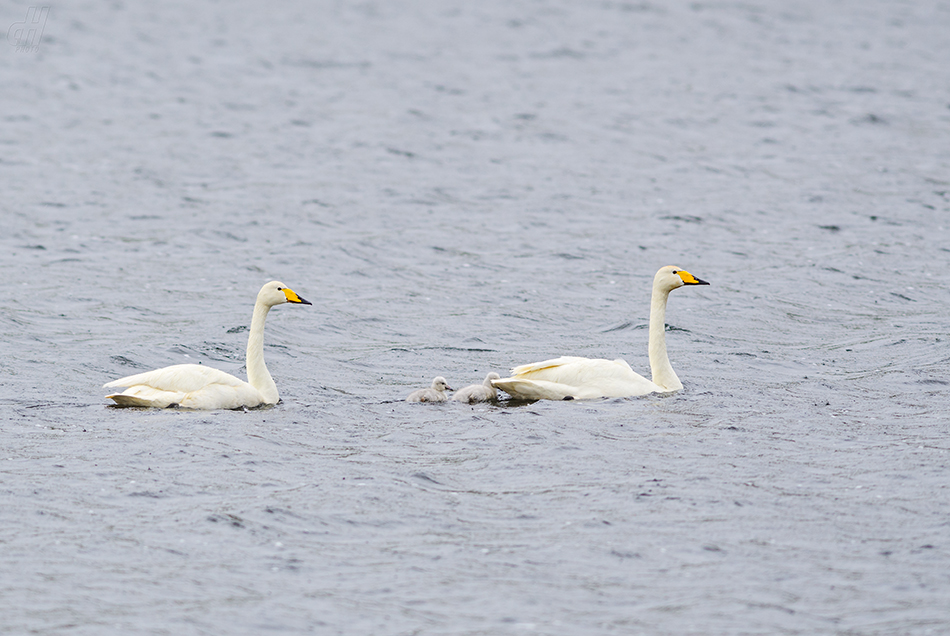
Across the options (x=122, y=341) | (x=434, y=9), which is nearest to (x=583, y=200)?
(x=122, y=341)

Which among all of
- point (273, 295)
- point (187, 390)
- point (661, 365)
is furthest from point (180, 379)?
point (661, 365)

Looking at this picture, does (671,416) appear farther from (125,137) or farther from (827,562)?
(125,137)

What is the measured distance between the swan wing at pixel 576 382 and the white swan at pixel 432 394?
55cm

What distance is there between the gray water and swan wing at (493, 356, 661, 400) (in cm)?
23

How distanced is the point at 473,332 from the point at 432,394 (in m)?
4.13

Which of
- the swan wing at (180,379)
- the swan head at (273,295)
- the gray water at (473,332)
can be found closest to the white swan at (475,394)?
the gray water at (473,332)

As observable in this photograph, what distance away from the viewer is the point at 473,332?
16297mm

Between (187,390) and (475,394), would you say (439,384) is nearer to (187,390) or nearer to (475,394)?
(475,394)

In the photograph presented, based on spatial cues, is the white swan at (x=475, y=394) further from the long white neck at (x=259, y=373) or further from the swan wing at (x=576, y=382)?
the long white neck at (x=259, y=373)

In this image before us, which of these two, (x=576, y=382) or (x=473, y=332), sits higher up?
(x=576, y=382)

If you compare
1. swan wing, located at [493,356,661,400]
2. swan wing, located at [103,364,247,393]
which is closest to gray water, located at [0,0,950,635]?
swan wing, located at [493,356,661,400]

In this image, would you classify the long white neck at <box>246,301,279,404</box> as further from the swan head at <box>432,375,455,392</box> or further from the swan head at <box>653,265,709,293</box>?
the swan head at <box>653,265,709,293</box>

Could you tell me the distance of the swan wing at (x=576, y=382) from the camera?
12414 mm

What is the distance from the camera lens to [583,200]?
25.4 meters
